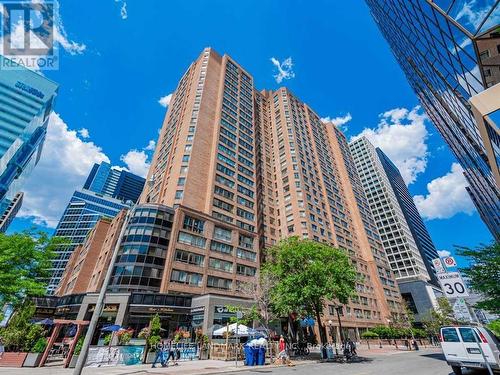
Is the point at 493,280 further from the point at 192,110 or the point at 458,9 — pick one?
the point at 192,110

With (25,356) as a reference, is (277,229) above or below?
above

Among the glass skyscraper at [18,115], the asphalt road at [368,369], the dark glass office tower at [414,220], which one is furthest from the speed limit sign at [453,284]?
the glass skyscraper at [18,115]

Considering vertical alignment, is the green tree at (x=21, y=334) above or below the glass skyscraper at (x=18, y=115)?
below

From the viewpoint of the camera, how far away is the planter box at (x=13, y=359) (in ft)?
52.9

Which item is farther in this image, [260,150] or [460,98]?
[260,150]

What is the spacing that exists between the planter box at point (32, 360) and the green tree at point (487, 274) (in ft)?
A: 96.5

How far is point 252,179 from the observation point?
6331 centimetres

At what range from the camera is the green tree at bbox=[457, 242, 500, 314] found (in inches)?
660

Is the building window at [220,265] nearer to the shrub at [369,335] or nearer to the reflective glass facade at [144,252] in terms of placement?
the reflective glass facade at [144,252]

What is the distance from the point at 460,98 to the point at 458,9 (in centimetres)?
529

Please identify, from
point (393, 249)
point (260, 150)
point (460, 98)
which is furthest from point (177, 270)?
point (393, 249)

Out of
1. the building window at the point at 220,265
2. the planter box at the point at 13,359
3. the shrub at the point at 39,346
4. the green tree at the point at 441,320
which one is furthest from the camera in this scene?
the green tree at the point at 441,320

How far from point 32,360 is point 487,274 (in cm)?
3043

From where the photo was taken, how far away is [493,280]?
17016 mm
